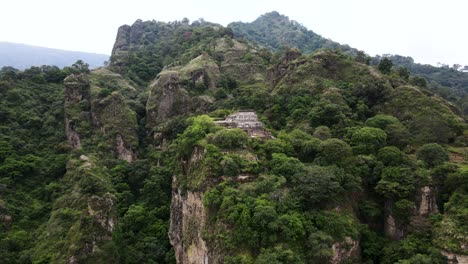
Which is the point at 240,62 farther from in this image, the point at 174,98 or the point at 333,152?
the point at 333,152

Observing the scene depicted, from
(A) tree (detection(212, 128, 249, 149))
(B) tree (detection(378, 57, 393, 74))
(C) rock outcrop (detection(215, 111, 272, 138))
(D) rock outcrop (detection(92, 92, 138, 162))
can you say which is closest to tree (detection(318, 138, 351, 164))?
(C) rock outcrop (detection(215, 111, 272, 138))

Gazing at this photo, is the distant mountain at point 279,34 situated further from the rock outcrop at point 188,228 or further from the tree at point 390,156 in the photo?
the rock outcrop at point 188,228

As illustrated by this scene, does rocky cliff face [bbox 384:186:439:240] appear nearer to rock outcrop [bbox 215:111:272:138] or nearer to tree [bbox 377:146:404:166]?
tree [bbox 377:146:404:166]

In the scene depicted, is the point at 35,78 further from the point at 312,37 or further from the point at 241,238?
the point at 312,37

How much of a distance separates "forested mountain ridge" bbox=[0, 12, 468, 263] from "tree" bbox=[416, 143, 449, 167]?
88 mm

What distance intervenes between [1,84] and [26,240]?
1009 inches

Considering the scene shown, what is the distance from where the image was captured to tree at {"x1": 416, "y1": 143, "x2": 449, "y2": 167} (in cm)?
3036

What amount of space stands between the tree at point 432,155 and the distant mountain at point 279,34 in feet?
267

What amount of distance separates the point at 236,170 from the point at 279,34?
119m

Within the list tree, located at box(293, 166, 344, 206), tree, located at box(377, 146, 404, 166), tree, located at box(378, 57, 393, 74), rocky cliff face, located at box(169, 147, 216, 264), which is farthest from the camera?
tree, located at box(378, 57, 393, 74)

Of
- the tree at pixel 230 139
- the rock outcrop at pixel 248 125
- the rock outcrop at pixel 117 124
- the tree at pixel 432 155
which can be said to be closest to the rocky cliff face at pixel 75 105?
the rock outcrop at pixel 117 124

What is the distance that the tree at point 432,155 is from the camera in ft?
99.6

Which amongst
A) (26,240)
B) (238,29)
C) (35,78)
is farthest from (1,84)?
(238,29)

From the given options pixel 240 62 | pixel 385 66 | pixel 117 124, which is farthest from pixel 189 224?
pixel 240 62
